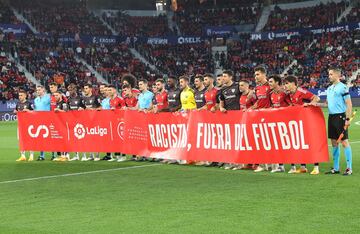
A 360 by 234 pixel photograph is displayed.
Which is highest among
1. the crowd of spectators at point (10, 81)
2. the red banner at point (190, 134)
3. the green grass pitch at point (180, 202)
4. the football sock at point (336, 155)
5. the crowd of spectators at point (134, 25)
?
the crowd of spectators at point (134, 25)

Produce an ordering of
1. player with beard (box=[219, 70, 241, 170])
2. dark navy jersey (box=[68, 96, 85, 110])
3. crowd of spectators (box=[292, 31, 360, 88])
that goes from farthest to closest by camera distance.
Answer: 1. crowd of spectators (box=[292, 31, 360, 88])
2. dark navy jersey (box=[68, 96, 85, 110])
3. player with beard (box=[219, 70, 241, 170])

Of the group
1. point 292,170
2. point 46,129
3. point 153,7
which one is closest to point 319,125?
point 292,170

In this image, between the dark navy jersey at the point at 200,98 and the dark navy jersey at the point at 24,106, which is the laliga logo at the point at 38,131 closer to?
the dark navy jersey at the point at 24,106

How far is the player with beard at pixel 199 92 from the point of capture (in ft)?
53.2

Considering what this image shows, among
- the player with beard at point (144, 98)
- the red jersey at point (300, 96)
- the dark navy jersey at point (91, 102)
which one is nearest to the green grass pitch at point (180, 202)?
the red jersey at point (300, 96)

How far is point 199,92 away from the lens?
1634cm

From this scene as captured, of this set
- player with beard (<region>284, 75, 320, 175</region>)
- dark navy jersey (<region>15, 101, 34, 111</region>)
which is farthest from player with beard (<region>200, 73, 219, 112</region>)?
dark navy jersey (<region>15, 101, 34, 111</region>)

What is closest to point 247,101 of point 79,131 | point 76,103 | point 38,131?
point 79,131

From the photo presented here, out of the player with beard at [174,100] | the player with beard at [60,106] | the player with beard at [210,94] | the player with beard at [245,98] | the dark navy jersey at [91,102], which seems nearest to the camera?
the player with beard at [245,98]

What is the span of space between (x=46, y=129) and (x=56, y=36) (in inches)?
1641

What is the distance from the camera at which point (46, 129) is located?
19.0m

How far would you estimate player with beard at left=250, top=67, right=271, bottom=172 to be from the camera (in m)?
14.1

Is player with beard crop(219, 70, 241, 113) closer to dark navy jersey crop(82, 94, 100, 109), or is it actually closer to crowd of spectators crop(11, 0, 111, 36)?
dark navy jersey crop(82, 94, 100, 109)

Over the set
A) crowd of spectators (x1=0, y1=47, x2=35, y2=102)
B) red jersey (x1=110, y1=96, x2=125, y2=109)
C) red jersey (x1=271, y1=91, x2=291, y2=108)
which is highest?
crowd of spectators (x1=0, y1=47, x2=35, y2=102)
